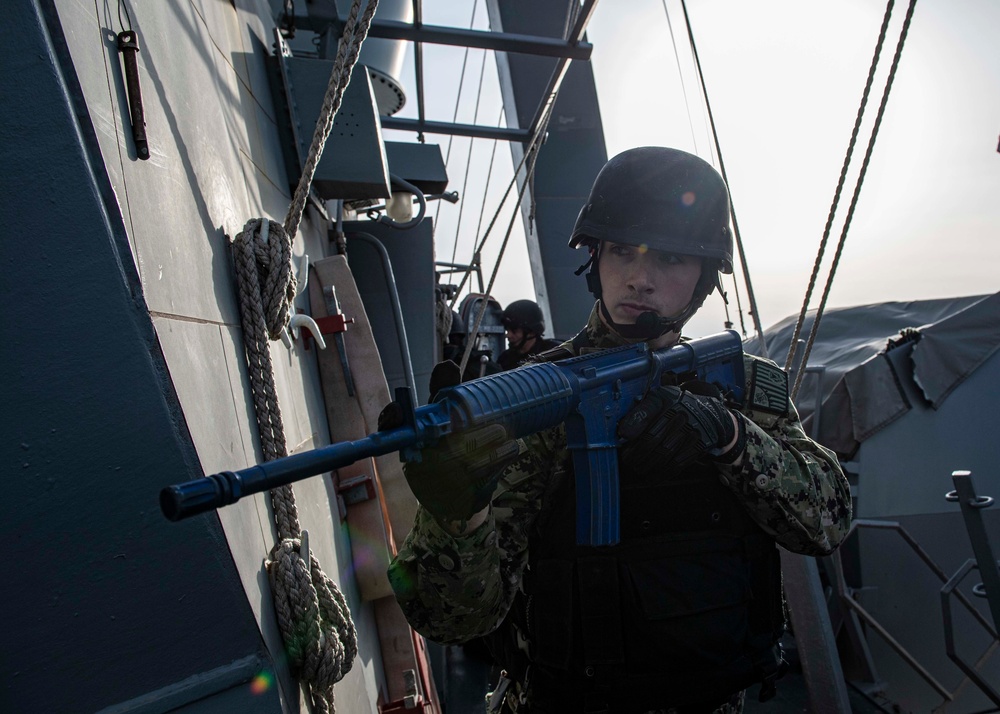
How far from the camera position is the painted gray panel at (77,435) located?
93 cm

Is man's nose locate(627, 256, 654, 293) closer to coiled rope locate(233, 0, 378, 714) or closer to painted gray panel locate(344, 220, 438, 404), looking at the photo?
coiled rope locate(233, 0, 378, 714)

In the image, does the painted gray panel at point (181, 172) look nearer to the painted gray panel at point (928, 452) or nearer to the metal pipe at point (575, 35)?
the metal pipe at point (575, 35)

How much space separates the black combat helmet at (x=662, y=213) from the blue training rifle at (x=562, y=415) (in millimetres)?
132

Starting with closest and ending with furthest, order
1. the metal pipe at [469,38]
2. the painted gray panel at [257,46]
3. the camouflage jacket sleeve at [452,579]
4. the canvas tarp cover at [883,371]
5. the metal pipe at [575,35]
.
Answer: the camouflage jacket sleeve at [452,579] < the painted gray panel at [257,46] < the metal pipe at [575,35] < the metal pipe at [469,38] < the canvas tarp cover at [883,371]

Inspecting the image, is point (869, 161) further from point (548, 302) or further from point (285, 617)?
point (548, 302)

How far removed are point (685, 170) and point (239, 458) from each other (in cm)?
154

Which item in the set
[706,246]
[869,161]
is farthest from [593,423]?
[869,161]

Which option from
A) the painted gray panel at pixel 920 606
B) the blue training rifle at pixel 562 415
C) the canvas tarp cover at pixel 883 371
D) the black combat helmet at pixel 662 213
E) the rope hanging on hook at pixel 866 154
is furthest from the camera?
the canvas tarp cover at pixel 883 371

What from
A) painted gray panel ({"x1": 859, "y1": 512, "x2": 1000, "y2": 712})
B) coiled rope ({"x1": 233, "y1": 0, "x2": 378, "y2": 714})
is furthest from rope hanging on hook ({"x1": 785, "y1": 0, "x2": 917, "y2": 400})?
painted gray panel ({"x1": 859, "y1": 512, "x2": 1000, "y2": 712})

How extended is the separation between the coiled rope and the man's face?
833 mm

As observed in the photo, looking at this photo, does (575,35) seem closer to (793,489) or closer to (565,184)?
(793,489)

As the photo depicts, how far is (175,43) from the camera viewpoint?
143cm

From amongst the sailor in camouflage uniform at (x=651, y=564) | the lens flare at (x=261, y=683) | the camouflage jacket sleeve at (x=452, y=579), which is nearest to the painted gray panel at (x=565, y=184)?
the sailor in camouflage uniform at (x=651, y=564)

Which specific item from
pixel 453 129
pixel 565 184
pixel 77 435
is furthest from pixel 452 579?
pixel 565 184
